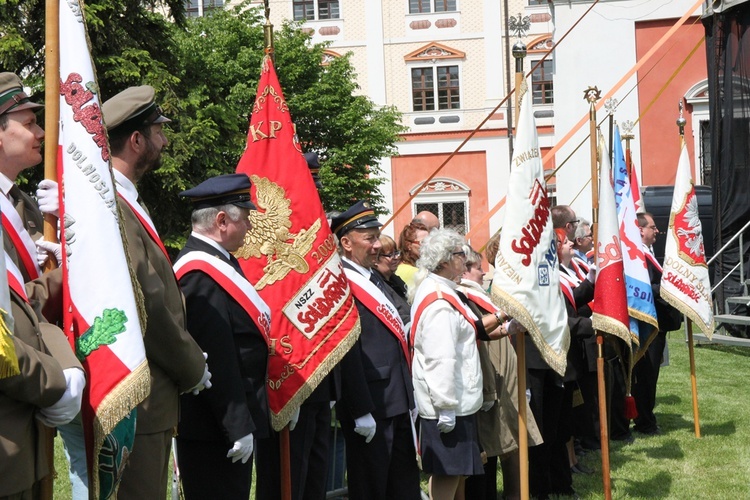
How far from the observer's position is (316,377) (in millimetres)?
5156

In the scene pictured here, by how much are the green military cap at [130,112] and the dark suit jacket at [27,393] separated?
1.03 m

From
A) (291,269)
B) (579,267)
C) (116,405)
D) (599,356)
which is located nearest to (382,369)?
(291,269)

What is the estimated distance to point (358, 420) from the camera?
5383 millimetres

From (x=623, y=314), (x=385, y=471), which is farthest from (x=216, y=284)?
(x=623, y=314)

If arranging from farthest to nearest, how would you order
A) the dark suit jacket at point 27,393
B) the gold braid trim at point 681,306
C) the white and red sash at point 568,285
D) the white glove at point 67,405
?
the gold braid trim at point 681,306 → the white and red sash at point 568,285 → the white glove at point 67,405 → the dark suit jacket at point 27,393

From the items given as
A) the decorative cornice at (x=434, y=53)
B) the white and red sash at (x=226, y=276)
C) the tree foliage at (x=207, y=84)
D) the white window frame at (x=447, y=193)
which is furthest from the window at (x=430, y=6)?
the white and red sash at (x=226, y=276)

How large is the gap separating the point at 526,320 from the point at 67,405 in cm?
326

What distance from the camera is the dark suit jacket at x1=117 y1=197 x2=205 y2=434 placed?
3.87 meters

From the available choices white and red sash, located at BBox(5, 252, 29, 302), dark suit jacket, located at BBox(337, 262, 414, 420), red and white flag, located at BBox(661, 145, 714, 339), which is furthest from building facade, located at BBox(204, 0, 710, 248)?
white and red sash, located at BBox(5, 252, 29, 302)

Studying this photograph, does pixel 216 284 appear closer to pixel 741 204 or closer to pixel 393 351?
pixel 393 351

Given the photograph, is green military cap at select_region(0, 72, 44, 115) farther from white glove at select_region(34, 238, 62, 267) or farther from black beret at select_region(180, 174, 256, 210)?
black beret at select_region(180, 174, 256, 210)

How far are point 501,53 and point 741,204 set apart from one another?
23719 mm

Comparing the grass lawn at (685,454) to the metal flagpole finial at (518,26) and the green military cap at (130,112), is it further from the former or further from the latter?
the green military cap at (130,112)

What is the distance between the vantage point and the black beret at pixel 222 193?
15.3ft
